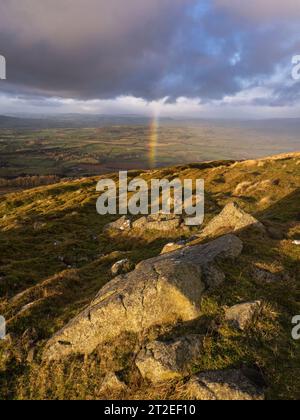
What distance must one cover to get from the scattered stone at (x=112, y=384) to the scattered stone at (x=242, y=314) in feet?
15.2

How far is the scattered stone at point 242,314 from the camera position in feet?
42.9

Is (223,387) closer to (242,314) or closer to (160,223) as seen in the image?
(242,314)

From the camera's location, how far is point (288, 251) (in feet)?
65.0

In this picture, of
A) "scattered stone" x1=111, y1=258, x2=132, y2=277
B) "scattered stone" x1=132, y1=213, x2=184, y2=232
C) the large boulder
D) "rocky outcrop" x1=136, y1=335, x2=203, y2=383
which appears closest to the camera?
"rocky outcrop" x1=136, y1=335, x2=203, y2=383

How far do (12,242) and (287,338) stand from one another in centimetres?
2923

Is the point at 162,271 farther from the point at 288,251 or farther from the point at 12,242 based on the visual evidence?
the point at 12,242

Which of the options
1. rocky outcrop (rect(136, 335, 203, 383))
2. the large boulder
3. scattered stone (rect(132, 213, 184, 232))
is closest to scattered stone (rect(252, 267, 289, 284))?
the large boulder

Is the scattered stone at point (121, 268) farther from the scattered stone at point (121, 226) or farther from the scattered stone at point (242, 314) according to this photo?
the scattered stone at point (121, 226)

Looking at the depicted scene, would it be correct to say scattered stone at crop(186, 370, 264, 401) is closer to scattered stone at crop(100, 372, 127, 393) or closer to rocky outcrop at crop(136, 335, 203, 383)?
rocky outcrop at crop(136, 335, 203, 383)

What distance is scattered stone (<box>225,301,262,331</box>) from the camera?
13.1 metres

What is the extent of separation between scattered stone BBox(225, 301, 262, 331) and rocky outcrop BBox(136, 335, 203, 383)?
1.54m

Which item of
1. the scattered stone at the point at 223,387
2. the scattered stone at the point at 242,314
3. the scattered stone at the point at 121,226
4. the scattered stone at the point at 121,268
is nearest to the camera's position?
the scattered stone at the point at 223,387

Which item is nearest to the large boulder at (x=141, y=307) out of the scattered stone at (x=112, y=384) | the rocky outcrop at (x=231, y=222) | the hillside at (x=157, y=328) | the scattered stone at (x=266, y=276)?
the hillside at (x=157, y=328)
